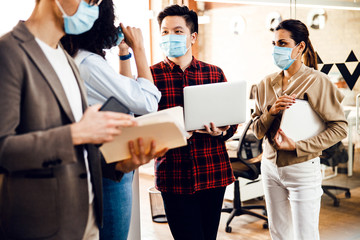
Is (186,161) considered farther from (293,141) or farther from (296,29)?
(296,29)

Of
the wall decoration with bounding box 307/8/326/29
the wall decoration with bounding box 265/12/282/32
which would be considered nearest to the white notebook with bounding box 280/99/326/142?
the wall decoration with bounding box 307/8/326/29

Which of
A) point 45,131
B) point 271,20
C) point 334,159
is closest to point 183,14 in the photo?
point 45,131

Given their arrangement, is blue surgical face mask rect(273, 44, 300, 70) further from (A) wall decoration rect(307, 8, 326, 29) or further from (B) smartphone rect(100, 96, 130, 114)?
(B) smartphone rect(100, 96, 130, 114)

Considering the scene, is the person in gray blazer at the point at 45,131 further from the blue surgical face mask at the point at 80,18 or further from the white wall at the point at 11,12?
the white wall at the point at 11,12

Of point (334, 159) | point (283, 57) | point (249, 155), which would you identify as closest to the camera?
point (283, 57)

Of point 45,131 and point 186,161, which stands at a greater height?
point 45,131

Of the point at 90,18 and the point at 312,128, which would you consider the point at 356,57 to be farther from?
Answer: the point at 90,18

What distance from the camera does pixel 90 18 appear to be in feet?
3.66

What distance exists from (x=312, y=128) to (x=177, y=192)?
797mm

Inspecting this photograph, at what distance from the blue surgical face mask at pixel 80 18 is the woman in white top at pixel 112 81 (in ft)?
0.65

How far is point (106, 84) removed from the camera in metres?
1.26

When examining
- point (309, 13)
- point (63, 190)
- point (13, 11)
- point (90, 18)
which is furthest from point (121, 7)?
point (63, 190)

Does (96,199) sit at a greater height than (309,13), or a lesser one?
lesser

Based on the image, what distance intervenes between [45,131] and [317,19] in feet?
8.04
